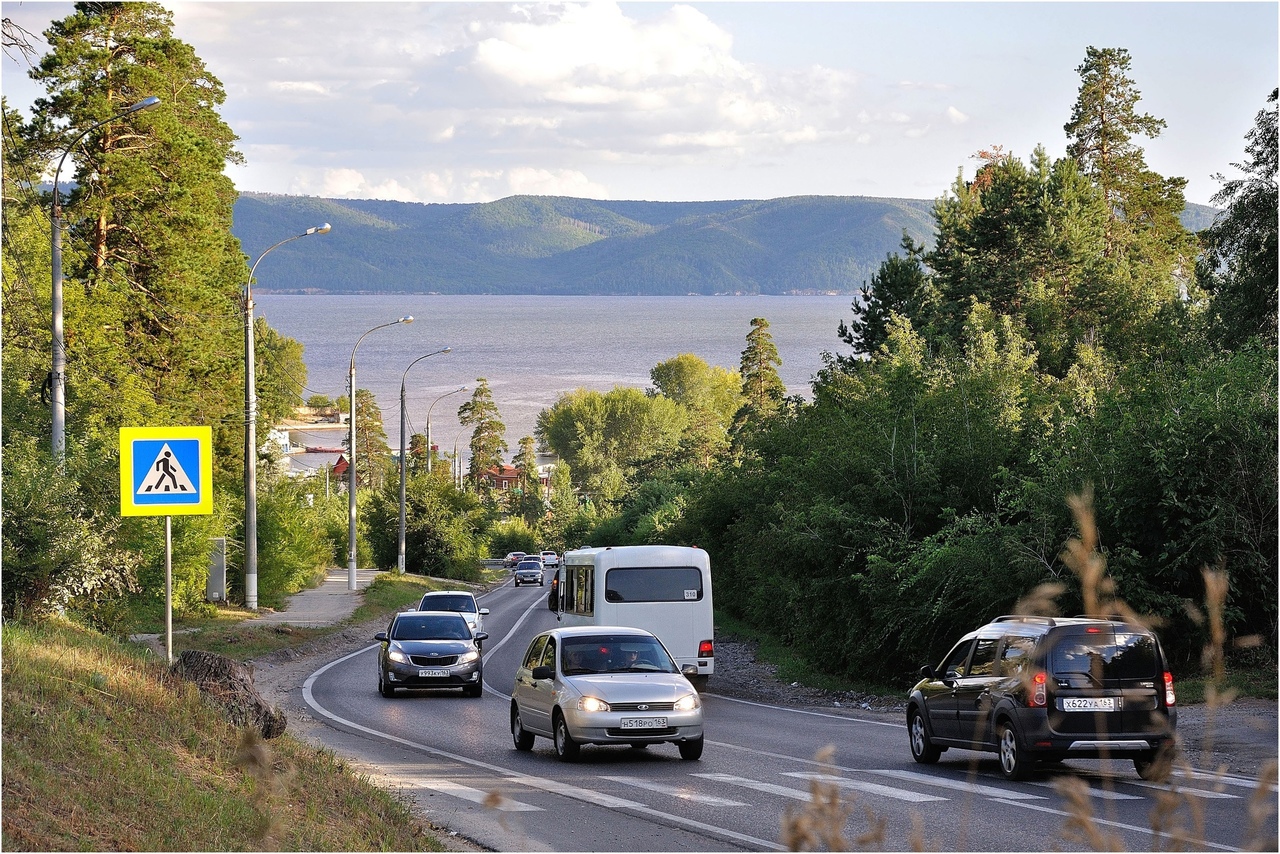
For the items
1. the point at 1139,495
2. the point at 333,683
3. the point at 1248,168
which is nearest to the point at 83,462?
the point at 333,683

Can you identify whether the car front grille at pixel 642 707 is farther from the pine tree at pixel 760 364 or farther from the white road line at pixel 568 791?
the pine tree at pixel 760 364

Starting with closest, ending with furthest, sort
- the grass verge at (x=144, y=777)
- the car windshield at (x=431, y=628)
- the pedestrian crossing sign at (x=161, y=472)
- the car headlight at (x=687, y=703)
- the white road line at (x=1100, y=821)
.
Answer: the grass verge at (x=144, y=777) < the white road line at (x=1100, y=821) < the car headlight at (x=687, y=703) < the pedestrian crossing sign at (x=161, y=472) < the car windshield at (x=431, y=628)

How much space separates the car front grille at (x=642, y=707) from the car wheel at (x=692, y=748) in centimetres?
52

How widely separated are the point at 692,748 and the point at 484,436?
5504 inches

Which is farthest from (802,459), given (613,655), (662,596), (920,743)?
(920,743)

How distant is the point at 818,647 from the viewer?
2852 centimetres

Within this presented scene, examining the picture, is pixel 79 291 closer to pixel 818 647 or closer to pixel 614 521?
pixel 818 647

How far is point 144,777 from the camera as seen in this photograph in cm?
905

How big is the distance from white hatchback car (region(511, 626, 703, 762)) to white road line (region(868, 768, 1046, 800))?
234 centimetres

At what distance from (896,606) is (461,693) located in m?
8.48

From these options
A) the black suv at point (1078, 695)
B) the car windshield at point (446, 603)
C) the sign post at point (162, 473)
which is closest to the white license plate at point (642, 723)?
the black suv at point (1078, 695)

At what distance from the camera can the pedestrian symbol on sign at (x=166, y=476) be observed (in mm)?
15641

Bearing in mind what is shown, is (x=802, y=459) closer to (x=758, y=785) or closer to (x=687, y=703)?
(x=687, y=703)

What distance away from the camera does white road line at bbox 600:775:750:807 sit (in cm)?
1235
